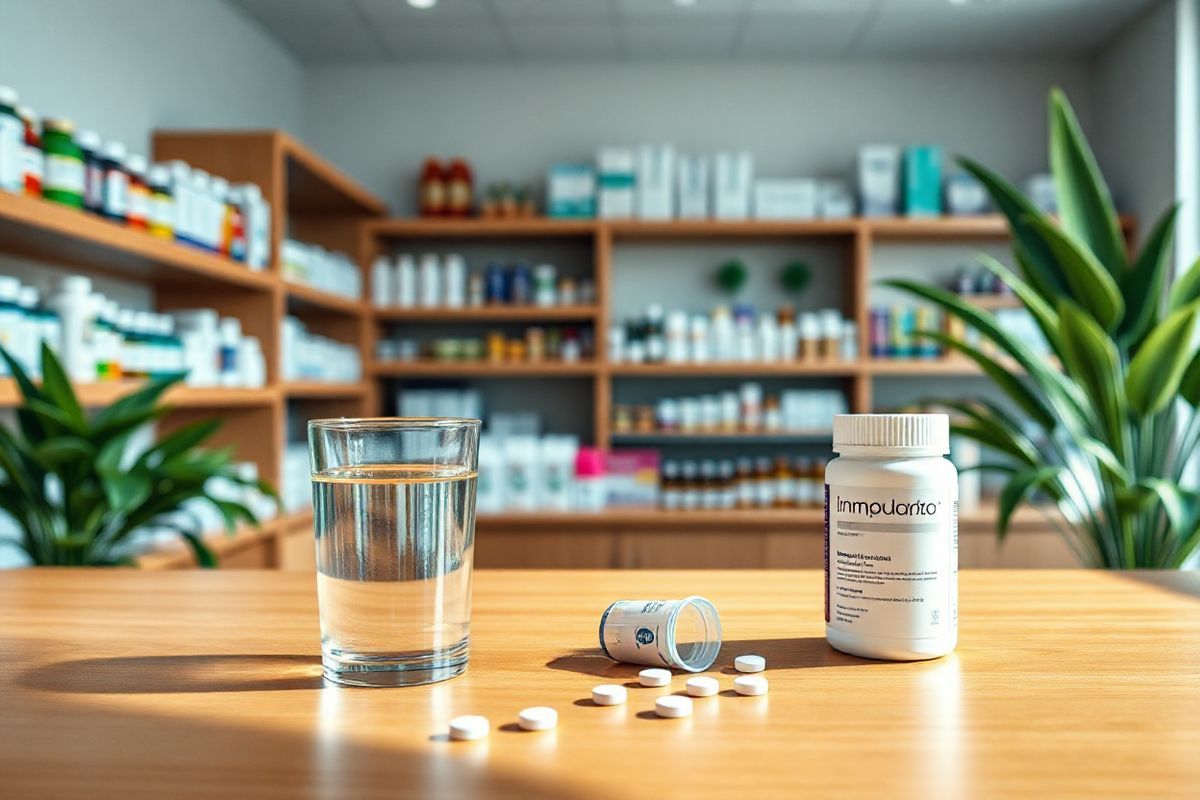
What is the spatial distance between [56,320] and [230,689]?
1.74 meters

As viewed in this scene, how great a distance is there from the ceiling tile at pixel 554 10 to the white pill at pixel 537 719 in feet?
11.4

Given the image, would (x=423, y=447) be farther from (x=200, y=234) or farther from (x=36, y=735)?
(x=200, y=234)

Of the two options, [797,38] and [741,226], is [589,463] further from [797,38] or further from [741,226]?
[797,38]

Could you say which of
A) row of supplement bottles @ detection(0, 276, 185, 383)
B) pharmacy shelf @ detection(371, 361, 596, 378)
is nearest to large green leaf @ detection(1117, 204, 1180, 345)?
row of supplement bottles @ detection(0, 276, 185, 383)

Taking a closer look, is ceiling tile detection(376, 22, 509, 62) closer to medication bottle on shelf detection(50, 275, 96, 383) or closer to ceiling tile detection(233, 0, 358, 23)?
ceiling tile detection(233, 0, 358, 23)

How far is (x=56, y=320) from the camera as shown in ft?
6.68

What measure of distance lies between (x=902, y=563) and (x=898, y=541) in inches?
0.6

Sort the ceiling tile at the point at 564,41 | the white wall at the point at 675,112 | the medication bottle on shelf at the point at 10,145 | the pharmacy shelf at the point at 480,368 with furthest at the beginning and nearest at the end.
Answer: the white wall at the point at 675,112, the pharmacy shelf at the point at 480,368, the ceiling tile at the point at 564,41, the medication bottle on shelf at the point at 10,145

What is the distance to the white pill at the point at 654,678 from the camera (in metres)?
0.60

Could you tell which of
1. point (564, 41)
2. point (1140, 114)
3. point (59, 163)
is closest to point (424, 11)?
point (564, 41)

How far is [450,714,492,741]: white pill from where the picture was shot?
0.50 meters

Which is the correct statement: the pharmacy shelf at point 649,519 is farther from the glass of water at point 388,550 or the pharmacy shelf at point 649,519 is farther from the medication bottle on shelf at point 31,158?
the glass of water at point 388,550

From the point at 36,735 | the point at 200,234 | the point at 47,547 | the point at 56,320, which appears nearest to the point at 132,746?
the point at 36,735

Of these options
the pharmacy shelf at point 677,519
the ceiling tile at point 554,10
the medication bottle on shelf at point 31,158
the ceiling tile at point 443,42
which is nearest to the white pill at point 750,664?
the medication bottle on shelf at point 31,158
